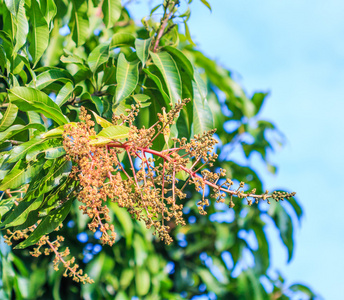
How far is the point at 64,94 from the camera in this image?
1.44 m

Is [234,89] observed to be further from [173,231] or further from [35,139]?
[35,139]

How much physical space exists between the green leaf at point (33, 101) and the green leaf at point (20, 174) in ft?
0.45

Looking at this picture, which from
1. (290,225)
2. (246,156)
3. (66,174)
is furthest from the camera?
(246,156)

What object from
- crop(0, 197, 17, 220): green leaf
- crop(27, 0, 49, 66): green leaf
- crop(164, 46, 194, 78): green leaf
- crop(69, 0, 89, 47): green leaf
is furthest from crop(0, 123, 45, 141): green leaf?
crop(69, 0, 89, 47): green leaf

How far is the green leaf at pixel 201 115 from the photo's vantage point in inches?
60.4

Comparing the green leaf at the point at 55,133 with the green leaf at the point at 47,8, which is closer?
the green leaf at the point at 55,133

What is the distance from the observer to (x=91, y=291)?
2.97m

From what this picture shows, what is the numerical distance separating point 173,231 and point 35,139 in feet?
8.85

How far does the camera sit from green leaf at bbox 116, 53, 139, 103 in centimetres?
142

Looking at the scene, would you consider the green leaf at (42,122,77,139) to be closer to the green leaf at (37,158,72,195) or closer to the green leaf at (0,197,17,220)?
the green leaf at (37,158,72,195)

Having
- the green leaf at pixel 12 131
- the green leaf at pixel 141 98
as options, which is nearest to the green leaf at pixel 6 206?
the green leaf at pixel 12 131

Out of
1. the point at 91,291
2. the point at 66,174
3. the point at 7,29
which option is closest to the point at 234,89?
the point at 91,291

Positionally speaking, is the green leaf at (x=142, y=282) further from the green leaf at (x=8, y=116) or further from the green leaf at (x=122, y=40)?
the green leaf at (x=8, y=116)

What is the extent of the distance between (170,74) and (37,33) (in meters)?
0.49
